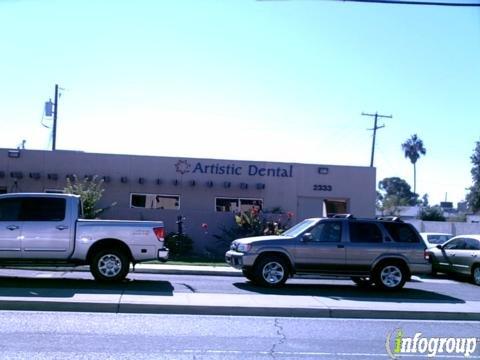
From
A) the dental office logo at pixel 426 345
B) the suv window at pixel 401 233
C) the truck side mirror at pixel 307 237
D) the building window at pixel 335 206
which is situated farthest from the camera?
the building window at pixel 335 206

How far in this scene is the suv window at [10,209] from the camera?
1336cm

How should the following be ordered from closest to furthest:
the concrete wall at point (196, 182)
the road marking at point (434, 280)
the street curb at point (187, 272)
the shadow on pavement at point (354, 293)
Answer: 1. the shadow on pavement at point (354, 293)
2. the street curb at point (187, 272)
3. the road marking at point (434, 280)
4. the concrete wall at point (196, 182)

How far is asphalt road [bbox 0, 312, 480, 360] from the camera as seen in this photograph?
7398 millimetres

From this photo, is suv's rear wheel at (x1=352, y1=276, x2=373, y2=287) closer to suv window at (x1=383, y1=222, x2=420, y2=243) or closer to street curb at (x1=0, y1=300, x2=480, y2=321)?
suv window at (x1=383, y1=222, x2=420, y2=243)

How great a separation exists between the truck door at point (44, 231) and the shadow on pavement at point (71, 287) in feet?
2.18

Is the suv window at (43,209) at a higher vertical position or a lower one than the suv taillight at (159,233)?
higher

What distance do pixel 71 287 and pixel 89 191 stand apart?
10866mm

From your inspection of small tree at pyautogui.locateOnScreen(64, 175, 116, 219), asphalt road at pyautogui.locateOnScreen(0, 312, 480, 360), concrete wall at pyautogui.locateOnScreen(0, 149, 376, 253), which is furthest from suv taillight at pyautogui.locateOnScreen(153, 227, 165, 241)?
concrete wall at pyautogui.locateOnScreen(0, 149, 376, 253)

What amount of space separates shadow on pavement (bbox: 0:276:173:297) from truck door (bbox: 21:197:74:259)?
2.18 feet

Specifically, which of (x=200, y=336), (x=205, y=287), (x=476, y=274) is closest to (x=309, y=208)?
(x=476, y=274)

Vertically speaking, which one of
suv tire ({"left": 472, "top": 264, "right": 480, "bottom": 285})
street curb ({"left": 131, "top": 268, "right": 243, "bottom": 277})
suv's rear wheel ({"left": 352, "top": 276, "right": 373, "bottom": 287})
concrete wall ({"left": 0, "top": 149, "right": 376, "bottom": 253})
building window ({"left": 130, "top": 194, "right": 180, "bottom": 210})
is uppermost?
concrete wall ({"left": 0, "top": 149, "right": 376, "bottom": 253})

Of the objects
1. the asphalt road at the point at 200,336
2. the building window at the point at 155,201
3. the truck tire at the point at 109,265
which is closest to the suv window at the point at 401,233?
the asphalt road at the point at 200,336

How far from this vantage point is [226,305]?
1064cm

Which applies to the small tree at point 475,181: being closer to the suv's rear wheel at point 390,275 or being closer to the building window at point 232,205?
the building window at point 232,205
